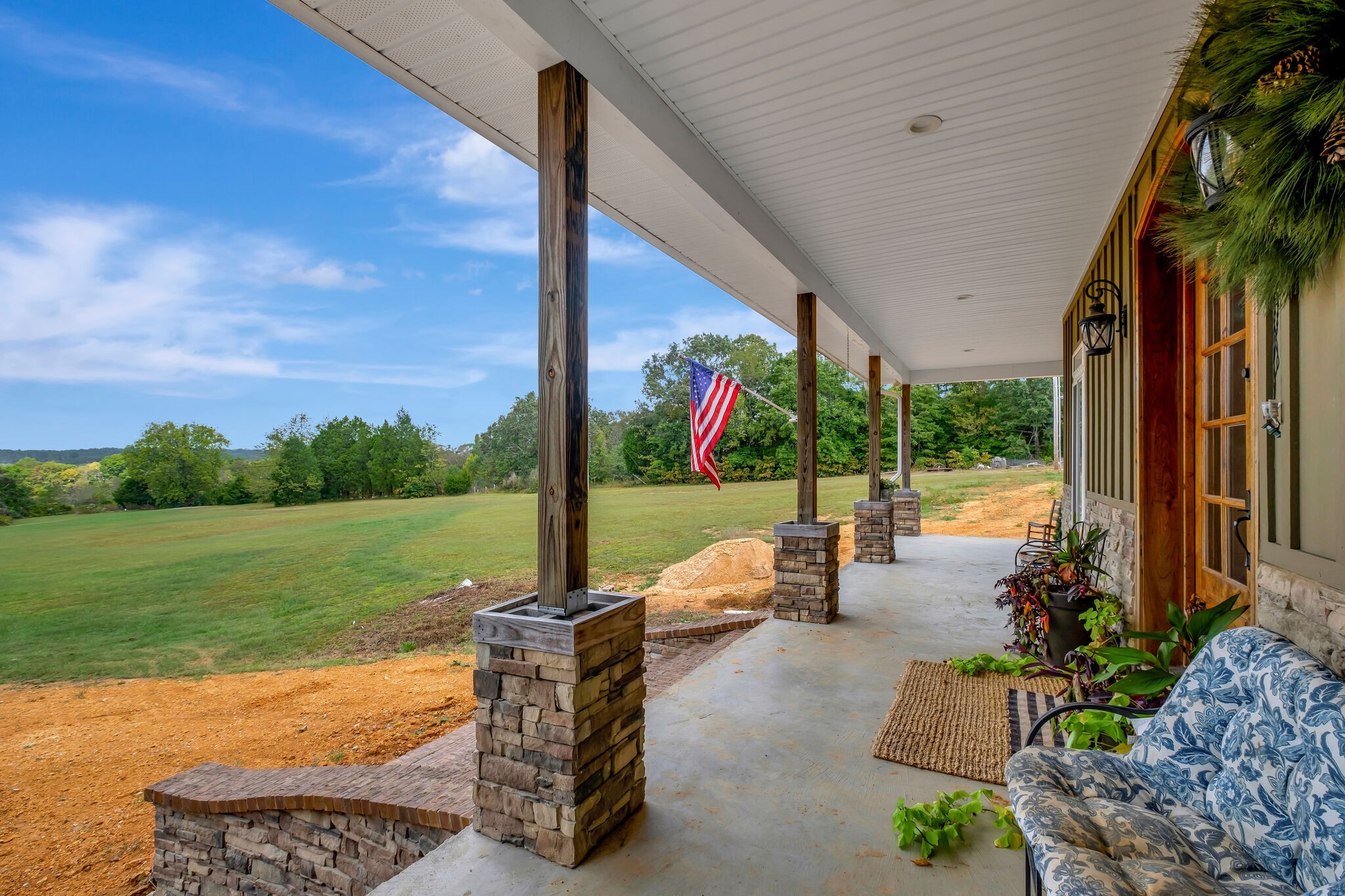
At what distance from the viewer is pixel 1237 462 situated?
2.30 m

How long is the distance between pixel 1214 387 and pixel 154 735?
9.62 metres

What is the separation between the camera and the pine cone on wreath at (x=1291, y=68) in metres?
1.15

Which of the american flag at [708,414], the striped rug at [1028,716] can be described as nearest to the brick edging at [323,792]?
the striped rug at [1028,716]

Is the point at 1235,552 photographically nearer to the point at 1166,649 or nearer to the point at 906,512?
the point at 1166,649

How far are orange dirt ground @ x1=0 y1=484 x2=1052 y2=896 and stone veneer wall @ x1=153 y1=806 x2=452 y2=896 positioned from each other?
1.09 m

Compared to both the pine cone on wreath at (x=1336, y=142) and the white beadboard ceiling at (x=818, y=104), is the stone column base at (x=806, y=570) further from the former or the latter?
the pine cone on wreath at (x=1336, y=142)

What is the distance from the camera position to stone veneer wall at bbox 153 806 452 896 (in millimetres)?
2387

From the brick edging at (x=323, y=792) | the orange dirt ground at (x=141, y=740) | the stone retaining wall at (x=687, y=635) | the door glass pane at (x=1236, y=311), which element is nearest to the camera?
the door glass pane at (x=1236, y=311)

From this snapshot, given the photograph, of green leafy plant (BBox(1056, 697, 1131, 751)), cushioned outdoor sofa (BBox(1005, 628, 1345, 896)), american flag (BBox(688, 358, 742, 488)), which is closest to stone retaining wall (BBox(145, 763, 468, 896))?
cushioned outdoor sofa (BBox(1005, 628, 1345, 896))

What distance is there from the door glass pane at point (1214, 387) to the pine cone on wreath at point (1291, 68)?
1.68m

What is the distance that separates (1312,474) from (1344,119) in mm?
815

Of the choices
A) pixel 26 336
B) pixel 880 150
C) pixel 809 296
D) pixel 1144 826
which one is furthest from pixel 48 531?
pixel 1144 826

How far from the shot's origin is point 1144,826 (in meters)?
1.34

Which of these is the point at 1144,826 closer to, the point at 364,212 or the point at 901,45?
the point at 901,45
